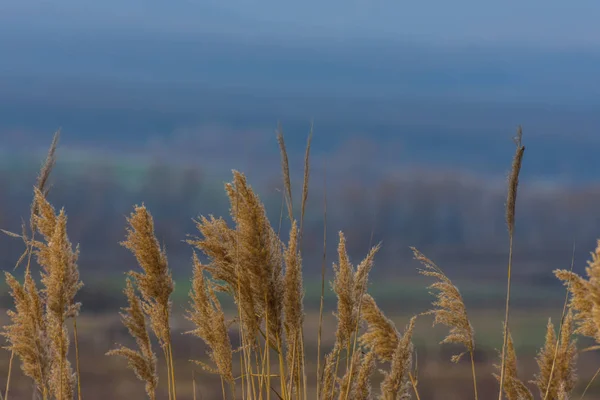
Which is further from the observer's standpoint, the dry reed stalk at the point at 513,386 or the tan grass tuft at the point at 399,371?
the dry reed stalk at the point at 513,386

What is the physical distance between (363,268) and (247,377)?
0.71 m

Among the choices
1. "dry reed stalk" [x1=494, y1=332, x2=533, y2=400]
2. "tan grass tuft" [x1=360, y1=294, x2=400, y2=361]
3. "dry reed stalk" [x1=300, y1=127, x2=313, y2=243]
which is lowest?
"dry reed stalk" [x1=494, y1=332, x2=533, y2=400]

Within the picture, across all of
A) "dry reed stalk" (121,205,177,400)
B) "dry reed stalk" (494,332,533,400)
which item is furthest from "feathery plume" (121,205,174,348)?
"dry reed stalk" (494,332,533,400)

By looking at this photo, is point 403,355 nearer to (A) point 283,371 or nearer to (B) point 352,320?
(B) point 352,320

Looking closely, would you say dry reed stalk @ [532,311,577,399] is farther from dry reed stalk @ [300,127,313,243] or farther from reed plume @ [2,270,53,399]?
reed plume @ [2,270,53,399]

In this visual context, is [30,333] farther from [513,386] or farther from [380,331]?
[513,386]

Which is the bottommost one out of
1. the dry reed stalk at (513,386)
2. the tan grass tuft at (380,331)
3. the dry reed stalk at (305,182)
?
the dry reed stalk at (513,386)

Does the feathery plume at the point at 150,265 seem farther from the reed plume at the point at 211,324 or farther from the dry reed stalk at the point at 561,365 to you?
the dry reed stalk at the point at 561,365

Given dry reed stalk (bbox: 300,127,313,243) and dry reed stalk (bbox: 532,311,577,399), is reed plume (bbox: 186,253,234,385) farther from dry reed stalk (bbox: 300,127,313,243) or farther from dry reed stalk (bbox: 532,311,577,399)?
dry reed stalk (bbox: 532,311,577,399)

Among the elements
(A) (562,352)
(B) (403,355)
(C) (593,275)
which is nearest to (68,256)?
(B) (403,355)

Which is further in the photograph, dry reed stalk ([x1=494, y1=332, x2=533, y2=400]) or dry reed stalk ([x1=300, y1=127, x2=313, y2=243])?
dry reed stalk ([x1=494, y1=332, x2=533, y2=400])

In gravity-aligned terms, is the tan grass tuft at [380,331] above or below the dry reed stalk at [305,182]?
below

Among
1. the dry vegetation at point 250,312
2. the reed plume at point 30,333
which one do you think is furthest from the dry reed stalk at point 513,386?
the reed plume at point 30,333

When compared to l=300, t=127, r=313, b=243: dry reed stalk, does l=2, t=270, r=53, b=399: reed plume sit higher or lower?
lower
